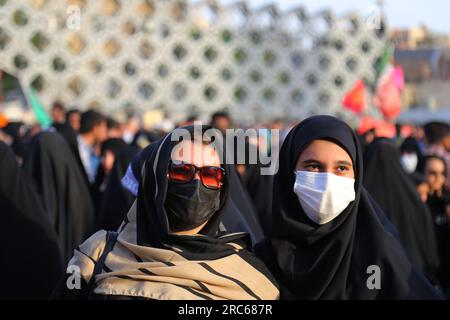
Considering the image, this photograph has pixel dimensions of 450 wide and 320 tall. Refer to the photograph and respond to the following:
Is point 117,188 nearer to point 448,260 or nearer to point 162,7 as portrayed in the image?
point 448,260

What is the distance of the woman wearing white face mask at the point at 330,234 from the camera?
2416mm

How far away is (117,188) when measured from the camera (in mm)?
5086

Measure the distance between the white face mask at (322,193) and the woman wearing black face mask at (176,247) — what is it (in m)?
0.22

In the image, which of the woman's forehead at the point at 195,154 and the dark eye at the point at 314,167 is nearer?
the woman's forehead at the point at 195,154

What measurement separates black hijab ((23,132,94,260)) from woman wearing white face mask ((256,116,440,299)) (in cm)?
296

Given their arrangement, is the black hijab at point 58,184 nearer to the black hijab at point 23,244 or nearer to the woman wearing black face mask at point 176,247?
the black hijab at point 23,244

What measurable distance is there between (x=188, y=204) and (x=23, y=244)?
4.38ft

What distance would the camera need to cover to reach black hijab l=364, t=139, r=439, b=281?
501 cm

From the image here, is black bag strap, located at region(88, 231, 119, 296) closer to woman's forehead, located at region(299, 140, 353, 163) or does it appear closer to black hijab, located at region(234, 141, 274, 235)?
woman's forehead, located at region(299, 140, 353, 163)

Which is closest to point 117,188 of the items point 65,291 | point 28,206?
point 28,206

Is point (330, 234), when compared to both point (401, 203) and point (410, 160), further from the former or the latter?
point (410, 160)

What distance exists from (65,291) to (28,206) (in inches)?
48.3

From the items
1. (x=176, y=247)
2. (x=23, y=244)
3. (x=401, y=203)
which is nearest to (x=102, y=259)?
(x=176, y=247)

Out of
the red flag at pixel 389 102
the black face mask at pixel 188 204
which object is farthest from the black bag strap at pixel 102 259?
the red flag at pixel 389 102
